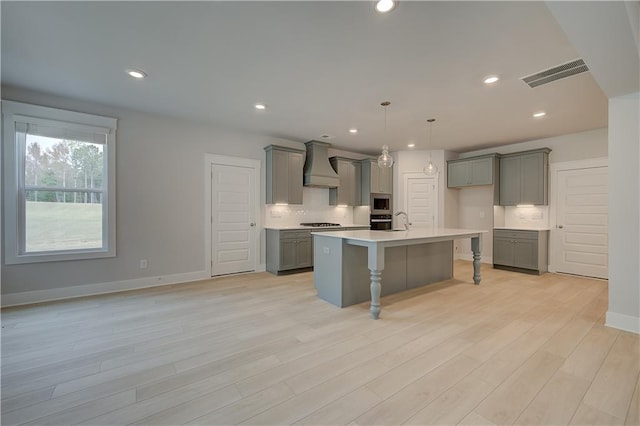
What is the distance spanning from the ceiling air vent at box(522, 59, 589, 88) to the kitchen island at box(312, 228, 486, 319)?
204 cm

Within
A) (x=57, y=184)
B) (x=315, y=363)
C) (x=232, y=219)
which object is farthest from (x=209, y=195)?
(x=315, y=363)

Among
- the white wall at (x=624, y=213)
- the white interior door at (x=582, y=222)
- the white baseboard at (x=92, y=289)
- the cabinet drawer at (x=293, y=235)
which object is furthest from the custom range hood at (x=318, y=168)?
the white interior door at (x=582, y=222)

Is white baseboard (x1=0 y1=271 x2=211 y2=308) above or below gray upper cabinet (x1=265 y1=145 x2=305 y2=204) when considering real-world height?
below

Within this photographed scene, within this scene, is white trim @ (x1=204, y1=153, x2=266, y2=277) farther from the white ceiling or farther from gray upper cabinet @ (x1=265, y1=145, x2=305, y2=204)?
the white ceiling

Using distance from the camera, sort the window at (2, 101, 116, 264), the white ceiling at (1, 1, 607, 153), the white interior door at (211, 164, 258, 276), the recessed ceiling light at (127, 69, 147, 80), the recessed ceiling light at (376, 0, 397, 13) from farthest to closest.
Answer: the white interior door at (211, 164, 258, 276)
the window at (2, 101, 116, 264)
the recessed ceiling light at (127, 69, 147, 80)
the white ceiling at (1, 1, 607, 153)
the recessed ceiling light at (376, 0, 397, 13)

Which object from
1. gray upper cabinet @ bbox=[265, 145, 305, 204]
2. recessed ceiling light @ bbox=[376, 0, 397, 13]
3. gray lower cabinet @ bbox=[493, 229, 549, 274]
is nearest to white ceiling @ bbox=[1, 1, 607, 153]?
recessed ceiling light @ bbox=[376, 0, 397, 13]

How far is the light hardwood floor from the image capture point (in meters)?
1.63

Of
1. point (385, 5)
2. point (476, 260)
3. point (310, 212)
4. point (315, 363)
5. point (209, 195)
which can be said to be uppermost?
point (385, 5)

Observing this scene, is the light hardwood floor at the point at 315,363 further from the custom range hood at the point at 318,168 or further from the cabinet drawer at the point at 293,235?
the custom range hood at the point at 318,168

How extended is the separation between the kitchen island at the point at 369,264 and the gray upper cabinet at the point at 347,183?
2495 millimetres

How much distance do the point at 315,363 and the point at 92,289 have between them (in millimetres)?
3623

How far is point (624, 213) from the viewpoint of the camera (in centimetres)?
279

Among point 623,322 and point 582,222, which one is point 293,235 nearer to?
point 623,322

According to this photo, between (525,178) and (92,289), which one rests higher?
(525,178)
